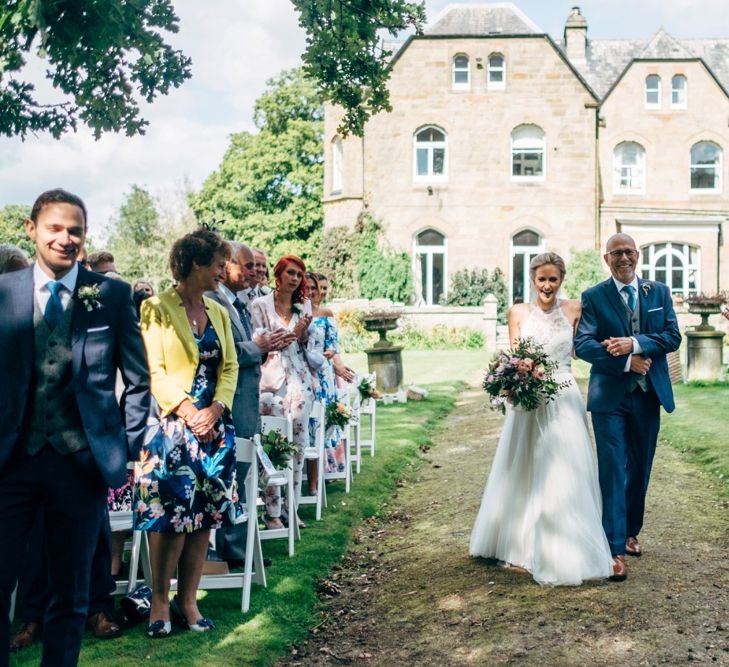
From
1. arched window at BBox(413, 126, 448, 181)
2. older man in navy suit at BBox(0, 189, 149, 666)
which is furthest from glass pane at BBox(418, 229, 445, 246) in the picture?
older man in navy suit at BBox(0, 189, 149, 666)

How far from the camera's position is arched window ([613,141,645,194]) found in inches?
1409

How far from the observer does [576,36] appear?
38.1m

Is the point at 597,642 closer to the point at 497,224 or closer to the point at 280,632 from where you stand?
the point at 280,632

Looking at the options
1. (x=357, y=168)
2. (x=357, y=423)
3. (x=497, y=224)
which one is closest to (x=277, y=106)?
(x=357, y=168)

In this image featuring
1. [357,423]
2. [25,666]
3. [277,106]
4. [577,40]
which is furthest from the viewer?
[277,106]

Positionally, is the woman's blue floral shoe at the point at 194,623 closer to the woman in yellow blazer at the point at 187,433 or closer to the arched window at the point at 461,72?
the woman in yellow blazer at the point at 187,433

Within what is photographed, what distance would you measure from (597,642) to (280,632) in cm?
182

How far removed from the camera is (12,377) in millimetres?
3809

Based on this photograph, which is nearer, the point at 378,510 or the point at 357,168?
the point at 378,510

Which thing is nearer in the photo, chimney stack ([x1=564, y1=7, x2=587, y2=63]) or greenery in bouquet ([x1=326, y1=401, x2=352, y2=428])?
greenery in bouquet ([x1=326, y1=401, x2=352, y2=428])

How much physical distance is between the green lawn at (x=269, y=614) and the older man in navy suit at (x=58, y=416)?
988 mm

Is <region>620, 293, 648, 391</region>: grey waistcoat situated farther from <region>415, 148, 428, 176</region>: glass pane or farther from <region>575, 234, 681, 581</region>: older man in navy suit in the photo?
<region>415, 148, 428, 176</region>: glass pane

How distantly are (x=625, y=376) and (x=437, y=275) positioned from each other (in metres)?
28.0

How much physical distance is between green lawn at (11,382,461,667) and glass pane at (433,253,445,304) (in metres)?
24.8
